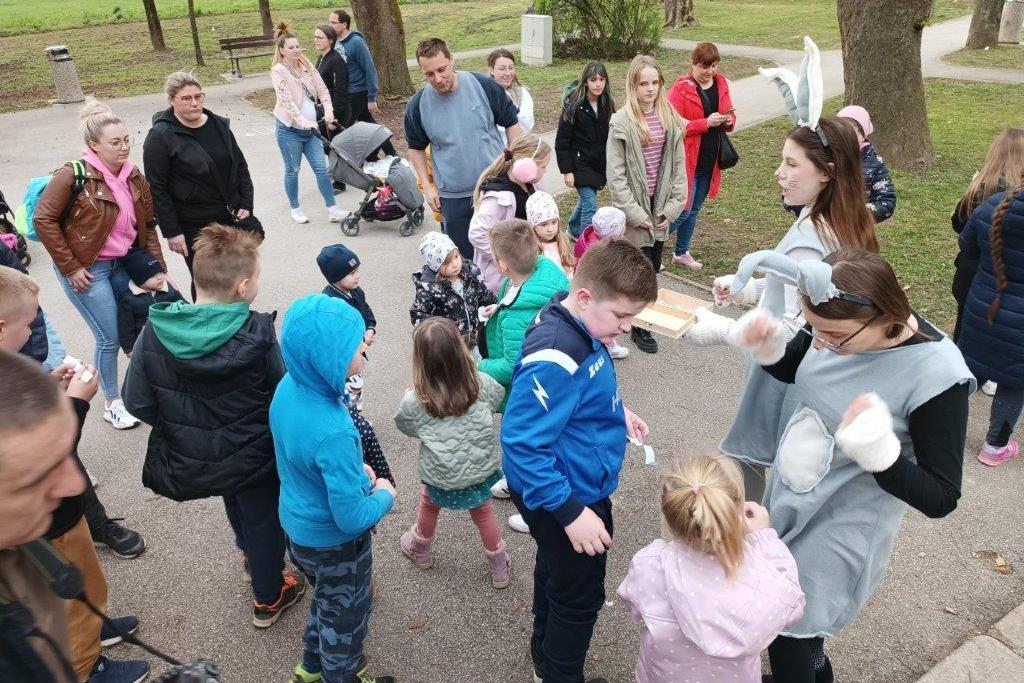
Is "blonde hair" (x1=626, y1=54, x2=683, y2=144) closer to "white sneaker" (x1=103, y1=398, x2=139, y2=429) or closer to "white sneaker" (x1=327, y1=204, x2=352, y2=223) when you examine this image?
"white sneaker" (x1=327, y1=204, x2=352, y2=223)

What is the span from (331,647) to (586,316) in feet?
5.42

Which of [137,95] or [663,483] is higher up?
[663,483]

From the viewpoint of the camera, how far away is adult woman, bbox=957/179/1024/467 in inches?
159

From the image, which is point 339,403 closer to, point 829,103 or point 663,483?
point 663,483

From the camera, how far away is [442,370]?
10.4 ft

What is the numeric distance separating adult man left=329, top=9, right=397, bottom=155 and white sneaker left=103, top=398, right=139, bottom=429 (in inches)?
256

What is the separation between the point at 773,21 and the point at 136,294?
933 inches

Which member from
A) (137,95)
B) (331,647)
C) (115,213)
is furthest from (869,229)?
(137,95)

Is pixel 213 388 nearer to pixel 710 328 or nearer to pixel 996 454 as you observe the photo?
pixel 710 328

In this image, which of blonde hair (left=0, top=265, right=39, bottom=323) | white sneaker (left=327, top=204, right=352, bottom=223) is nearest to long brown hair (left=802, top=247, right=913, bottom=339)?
blonde hair (left=0, top=265, right=39, bottom=323)

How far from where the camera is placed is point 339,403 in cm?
264

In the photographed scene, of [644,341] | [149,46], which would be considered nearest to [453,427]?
[644,341]

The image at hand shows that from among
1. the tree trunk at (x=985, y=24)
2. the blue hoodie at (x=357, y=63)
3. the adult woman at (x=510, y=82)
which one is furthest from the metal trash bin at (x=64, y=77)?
the tree trunk at (x=985, y=24)

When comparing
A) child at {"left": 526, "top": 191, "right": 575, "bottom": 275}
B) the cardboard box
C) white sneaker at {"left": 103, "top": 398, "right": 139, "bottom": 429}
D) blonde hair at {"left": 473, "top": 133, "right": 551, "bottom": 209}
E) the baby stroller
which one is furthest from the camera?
the baby stroller
